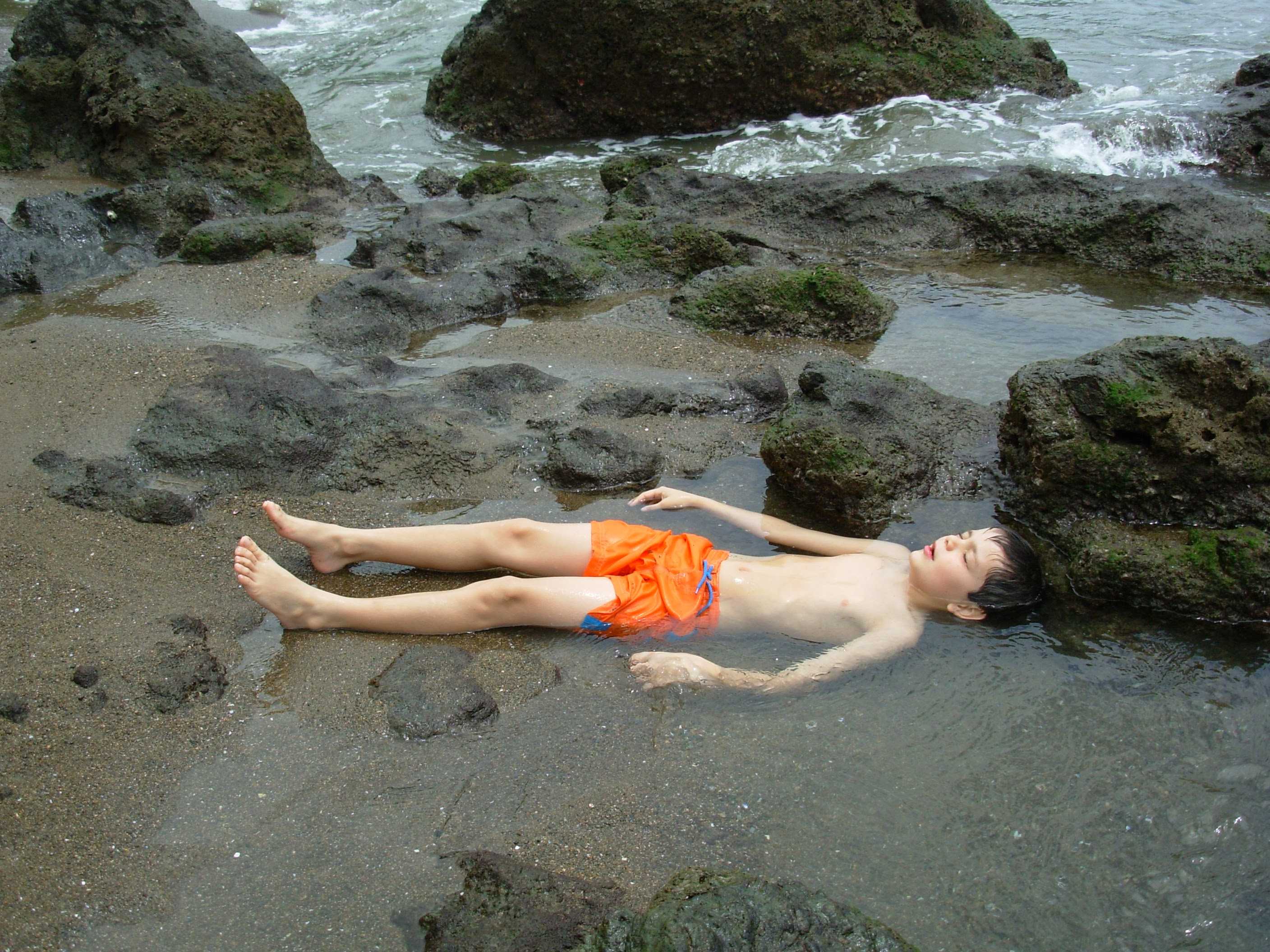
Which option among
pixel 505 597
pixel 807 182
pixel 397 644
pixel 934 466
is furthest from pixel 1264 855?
pixel 807 182

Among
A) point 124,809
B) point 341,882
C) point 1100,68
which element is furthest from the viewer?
point 1100,68

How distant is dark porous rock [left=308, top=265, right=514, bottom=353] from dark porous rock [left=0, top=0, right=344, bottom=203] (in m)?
2.77

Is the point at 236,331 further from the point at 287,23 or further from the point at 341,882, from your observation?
the point at 287,23

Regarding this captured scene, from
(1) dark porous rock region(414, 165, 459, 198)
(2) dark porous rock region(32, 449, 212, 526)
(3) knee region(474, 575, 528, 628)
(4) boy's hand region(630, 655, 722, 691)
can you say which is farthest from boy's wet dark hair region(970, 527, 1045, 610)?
(1) dark porous rock region(414, 165, 459, 198)

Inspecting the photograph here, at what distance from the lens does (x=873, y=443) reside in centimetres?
488

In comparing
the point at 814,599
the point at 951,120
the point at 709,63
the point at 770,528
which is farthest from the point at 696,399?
the point at 951,120

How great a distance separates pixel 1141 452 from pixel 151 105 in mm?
8519

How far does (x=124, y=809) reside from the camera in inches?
120

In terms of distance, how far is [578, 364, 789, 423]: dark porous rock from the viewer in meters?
5.48

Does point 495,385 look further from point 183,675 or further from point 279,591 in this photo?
point 183,675

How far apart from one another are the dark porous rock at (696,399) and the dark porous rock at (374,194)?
481 cm

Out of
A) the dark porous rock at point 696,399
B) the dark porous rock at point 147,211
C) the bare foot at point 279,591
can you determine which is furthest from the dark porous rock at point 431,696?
the dark porous rock at point 147,211

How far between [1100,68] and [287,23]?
1400 centimetres

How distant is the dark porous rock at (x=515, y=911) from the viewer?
2533 millimetres
